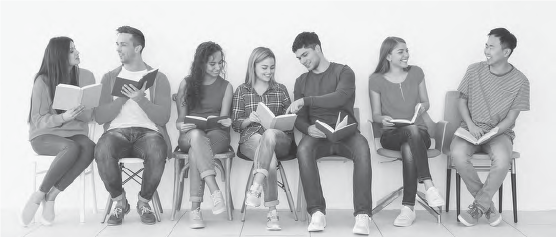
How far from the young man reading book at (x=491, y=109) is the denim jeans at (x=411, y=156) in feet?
0.79

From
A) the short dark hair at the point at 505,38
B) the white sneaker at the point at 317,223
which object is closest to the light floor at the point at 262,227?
the white sneaker at the point at 317,223

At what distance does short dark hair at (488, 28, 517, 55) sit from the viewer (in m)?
3.56

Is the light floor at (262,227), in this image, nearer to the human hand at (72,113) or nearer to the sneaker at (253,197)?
the sneaker at (253,197)

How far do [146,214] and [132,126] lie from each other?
546 millimetres

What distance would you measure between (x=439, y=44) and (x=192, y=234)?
6.75 ft

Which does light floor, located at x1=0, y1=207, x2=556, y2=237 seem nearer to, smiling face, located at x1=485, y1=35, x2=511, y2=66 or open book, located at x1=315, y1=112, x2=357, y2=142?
open book, located at x1=315, y1=112, x2=357, y2=142

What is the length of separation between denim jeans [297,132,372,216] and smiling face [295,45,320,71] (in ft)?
1.58

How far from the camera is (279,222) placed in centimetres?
351

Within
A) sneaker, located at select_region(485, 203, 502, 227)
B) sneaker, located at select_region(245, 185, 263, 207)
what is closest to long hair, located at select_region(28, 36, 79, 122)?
sneaker, located at select_region(245, 185, 263, 207)

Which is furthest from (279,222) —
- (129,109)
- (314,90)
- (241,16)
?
(241,16)

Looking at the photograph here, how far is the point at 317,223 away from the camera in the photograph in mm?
3207

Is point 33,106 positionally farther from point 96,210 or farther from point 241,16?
point 241,16

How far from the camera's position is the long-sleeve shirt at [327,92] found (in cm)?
355

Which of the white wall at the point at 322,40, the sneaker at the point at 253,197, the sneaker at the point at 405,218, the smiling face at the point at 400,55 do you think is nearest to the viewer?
the sneaker at the point at 253,197
